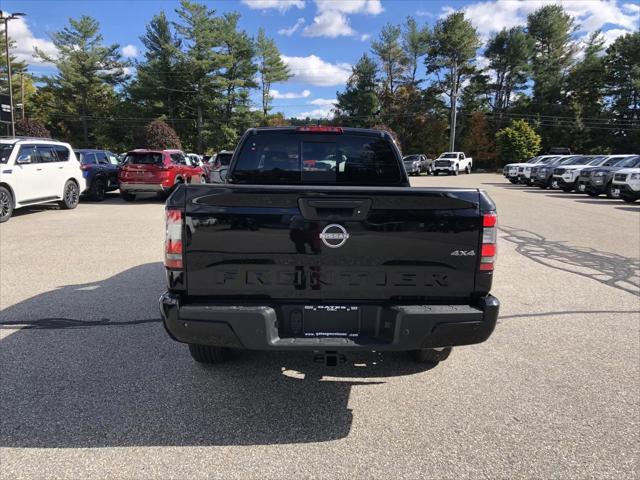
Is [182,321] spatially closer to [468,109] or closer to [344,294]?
[344,294]

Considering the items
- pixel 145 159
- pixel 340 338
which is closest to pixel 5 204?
pixel 145 159

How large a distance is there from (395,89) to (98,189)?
188ft

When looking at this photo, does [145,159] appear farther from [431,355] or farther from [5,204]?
[431,355]

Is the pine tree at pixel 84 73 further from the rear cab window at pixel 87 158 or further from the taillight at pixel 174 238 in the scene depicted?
the taillight at pixel 174 238

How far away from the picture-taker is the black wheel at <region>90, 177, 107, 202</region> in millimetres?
16967

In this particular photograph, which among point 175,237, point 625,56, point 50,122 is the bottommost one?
point 175,237

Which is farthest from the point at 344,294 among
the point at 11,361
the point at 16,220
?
the point at 16,220

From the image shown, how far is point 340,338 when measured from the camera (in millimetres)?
2906

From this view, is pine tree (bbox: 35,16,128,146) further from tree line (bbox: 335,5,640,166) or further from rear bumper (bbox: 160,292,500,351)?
rear bumper (bbox: 160,292,500,351)

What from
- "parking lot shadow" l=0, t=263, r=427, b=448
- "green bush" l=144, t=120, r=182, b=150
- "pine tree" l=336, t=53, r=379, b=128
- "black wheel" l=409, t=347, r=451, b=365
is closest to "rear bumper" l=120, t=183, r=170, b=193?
"parking lot shadow" l=0, t=263, r=427, b=448

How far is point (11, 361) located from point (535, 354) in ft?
14.4

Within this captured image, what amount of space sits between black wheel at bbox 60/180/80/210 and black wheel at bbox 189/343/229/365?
469 inches

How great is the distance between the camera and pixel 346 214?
2.91m

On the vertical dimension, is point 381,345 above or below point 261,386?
above
